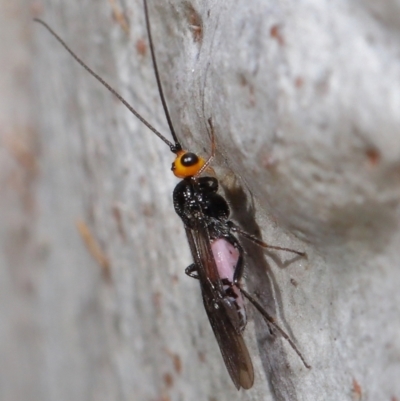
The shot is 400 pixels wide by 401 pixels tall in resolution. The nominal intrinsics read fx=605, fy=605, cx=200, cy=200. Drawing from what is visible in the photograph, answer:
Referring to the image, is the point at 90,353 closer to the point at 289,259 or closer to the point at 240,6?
the point at 289,259

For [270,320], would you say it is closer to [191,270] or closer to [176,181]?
[191,270]

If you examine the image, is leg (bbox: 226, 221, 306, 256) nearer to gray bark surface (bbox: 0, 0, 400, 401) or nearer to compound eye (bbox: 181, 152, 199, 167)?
gray bark surface (bbox: 0, 0, 400, 401)

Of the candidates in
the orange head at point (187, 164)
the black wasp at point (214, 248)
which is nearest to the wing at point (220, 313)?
the black wasp at point (214, 248)

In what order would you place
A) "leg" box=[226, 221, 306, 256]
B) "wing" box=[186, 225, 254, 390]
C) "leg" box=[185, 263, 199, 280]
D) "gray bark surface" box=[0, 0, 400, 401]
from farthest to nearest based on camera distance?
"leg" box=[185, 263, 199, 280]
"wing" box=[186, 225, 254, 390]
"leg" box=[226, 221, 306, 256]
"gray bark surface" box=[0, 0, 400, 401]

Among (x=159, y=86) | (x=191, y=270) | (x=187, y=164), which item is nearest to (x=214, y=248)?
(x=191, y=270)

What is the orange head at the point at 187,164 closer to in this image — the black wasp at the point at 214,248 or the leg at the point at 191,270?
the black wasp at the point at 214,248

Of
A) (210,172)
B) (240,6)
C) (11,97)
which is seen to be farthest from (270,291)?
(11,97)

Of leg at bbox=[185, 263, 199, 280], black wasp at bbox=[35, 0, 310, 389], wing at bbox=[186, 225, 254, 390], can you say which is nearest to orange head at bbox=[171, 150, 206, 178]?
black wasp at bbox=[35, 0, 310, 389]

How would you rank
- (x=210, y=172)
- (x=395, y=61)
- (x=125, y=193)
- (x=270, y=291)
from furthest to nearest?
(x=125, y=193), (x=210, y=172), (x=270, y=291), (x=395, y=61)
